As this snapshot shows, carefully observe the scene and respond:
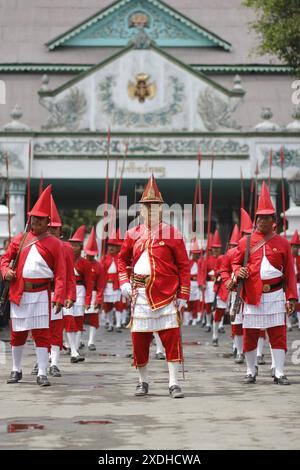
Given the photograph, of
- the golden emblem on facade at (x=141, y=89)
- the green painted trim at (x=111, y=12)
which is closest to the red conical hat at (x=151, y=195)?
the golden emblem on facade at (x=141, y=89)

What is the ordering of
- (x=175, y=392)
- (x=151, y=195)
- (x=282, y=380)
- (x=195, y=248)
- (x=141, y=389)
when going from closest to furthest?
(x=175, y=392), (x=141, y=389), (x=151, y=195), (x=282, y=380), (x=195, y=248)

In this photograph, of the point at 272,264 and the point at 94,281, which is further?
the point at 94,281

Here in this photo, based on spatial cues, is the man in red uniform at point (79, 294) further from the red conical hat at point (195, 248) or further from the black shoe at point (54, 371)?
the red conical hat at point (195, 248)

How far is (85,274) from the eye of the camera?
18.1 metres

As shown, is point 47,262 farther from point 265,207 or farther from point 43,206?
point 265,207

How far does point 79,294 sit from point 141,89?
2098 cm

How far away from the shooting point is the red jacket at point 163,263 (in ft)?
39.7

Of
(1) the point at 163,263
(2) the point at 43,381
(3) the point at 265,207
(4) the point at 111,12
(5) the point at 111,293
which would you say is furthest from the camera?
(4) the point at 111,12

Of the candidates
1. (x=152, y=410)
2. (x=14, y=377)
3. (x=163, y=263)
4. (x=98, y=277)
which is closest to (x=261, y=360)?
(x=98, y=277)

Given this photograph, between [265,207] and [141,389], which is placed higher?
[265,207]

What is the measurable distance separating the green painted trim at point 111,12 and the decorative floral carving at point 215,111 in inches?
206

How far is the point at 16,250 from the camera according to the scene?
13086 mm

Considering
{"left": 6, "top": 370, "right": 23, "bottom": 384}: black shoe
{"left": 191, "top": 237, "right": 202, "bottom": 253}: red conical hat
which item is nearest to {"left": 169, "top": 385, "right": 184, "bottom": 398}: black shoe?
{"left": 6, "top": 370, "right": 23, "bottom": 384}: black shoe

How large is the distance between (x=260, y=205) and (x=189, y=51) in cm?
3042
